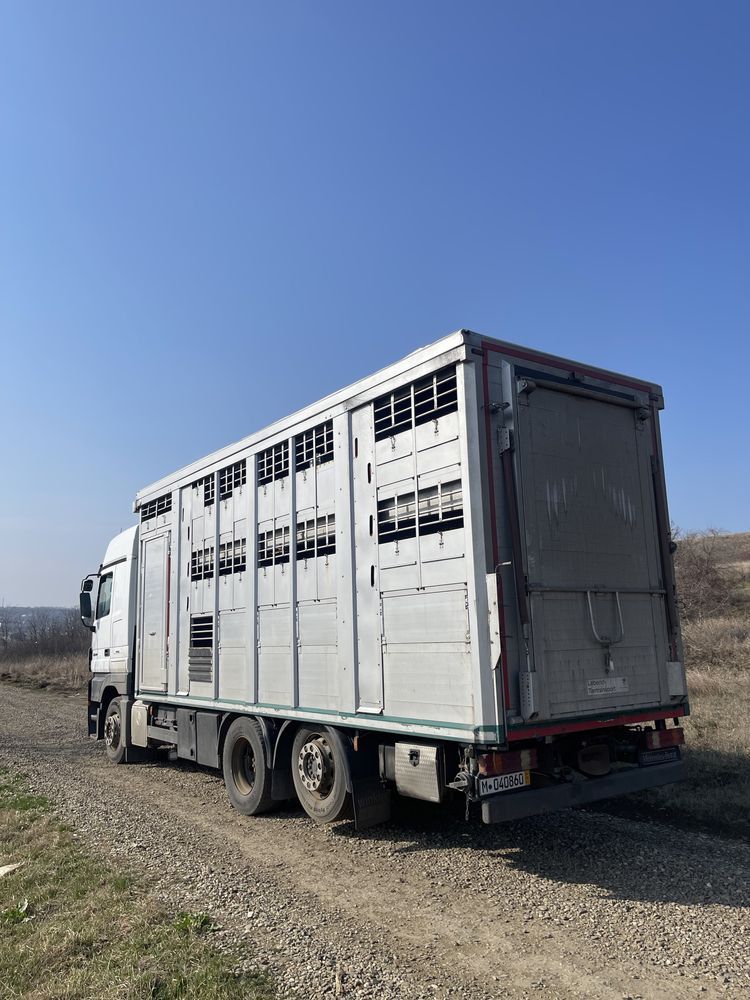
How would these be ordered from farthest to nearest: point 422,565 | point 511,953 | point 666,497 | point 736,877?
1. point 666,497
2. point 422,565
3. point 736,877
4. point 511,953

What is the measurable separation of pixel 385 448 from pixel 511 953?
12.3 ft

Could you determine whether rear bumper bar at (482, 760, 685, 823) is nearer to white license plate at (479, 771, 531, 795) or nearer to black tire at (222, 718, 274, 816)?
white license plate at (479, 771, 531, 795)

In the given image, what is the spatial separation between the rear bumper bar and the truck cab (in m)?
7.45

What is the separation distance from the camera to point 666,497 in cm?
670

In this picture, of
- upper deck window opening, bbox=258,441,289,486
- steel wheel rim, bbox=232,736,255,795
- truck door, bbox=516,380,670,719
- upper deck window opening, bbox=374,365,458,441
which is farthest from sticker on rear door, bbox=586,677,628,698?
steel wheel rim, bbox=232,736,255,795

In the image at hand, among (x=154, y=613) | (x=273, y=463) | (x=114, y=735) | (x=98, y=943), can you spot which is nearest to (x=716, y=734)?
(x=273, y=463)

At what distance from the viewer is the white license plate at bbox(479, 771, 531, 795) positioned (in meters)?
5.15

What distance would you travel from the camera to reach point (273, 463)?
8.02m

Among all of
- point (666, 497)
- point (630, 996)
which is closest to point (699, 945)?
point (630, 996)

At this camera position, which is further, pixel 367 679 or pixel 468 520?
pixel 367 679

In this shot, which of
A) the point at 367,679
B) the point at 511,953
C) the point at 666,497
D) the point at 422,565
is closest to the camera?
the point at 511,953

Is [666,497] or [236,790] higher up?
[666,497]

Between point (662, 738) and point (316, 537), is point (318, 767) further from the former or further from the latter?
point (662, 738)

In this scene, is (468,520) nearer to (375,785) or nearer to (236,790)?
(375,785)
